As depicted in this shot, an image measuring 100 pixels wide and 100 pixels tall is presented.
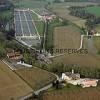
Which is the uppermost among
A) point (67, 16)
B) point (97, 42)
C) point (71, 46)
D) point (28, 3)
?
point (71, 46)

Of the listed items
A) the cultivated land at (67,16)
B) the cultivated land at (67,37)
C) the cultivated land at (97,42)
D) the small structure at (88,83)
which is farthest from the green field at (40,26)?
the small structure at (88,83)

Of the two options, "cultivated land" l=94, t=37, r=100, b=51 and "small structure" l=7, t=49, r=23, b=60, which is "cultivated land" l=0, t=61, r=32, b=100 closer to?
"small structure" l=7, t=49, r=23, b=60

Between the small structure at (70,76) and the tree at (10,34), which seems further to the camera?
the tree at (10,34)

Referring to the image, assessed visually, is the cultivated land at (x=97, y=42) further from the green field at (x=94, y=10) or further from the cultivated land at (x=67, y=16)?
the green field at (x=94, y=10)

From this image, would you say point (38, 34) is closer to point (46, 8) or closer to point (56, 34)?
point (56, 34)

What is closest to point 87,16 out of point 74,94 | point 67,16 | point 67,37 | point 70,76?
point 67,16

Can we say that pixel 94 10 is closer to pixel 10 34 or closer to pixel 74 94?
pixel 10 34
